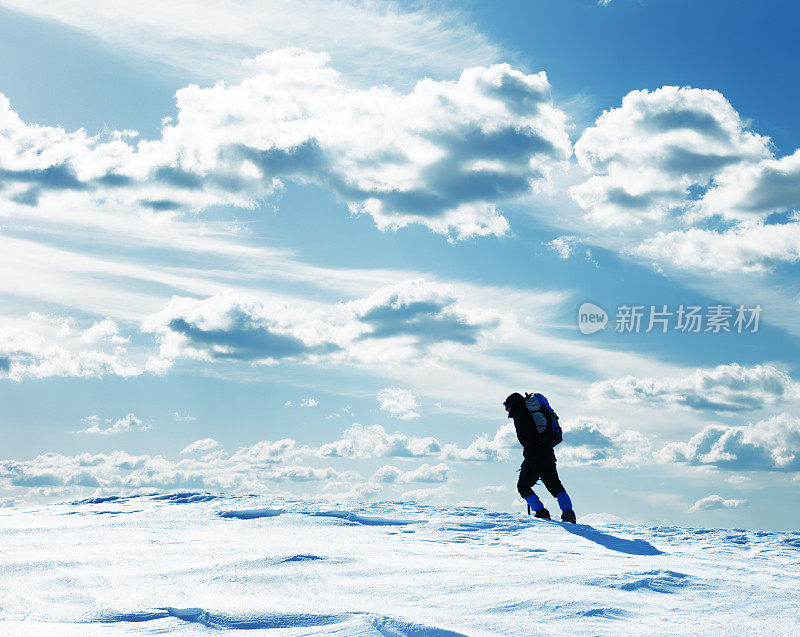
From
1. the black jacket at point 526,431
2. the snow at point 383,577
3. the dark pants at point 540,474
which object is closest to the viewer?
the snow at point 383,577

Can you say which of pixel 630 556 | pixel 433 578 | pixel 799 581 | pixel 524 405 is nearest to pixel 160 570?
pixel 433 578

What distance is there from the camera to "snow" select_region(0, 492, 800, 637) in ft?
15.4

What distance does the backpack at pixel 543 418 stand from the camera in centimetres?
1105

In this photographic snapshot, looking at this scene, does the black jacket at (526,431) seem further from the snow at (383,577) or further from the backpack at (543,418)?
the snow at (383,577)

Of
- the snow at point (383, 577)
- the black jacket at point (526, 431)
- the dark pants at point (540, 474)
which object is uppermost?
the black jacket at point (526, 431)

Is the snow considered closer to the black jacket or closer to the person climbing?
the person climbing

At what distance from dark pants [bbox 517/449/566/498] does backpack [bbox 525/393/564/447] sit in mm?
250

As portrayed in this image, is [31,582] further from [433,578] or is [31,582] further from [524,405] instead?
[524,405]

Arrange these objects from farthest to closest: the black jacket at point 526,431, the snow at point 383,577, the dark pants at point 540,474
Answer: the black jacket at point 526,431
the dark pants at point 540,474
the snow at point 383,577

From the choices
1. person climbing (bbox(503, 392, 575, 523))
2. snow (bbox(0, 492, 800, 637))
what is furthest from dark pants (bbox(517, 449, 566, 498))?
snow (bbox(0, 492, 800, 637))

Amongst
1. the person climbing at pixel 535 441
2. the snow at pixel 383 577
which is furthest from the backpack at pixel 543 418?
the snow at pixel 383 577

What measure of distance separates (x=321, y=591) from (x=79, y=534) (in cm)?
431

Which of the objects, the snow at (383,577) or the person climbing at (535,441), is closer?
the snow at (383,577)

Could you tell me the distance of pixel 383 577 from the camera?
5.89m
